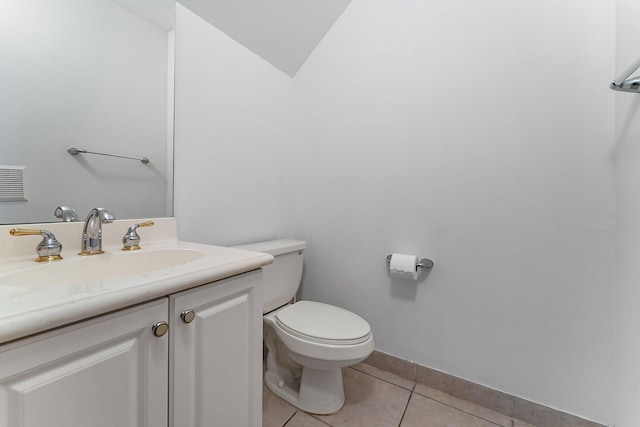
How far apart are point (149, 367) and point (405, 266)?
1125mm

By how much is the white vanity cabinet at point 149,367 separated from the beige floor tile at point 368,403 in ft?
1.71

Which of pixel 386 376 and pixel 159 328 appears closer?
pixel 159 328

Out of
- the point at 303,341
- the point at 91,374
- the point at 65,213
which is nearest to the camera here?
the point at 91,374

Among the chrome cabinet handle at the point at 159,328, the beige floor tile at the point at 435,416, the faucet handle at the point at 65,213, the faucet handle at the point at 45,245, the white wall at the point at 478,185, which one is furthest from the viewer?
the beige floor tile at the point at 435,416

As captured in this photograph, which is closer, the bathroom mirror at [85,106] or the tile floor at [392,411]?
the bathroom mirror at [85,106]

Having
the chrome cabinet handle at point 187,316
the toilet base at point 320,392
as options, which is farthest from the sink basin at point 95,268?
the toilet base at point 320,392

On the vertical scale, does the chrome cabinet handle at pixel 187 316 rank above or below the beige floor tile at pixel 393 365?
above

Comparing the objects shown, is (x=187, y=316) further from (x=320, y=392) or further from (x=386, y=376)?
(x=386, y=376)

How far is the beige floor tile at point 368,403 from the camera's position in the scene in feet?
4.03

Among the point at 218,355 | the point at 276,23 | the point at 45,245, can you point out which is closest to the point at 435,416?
the point at 218,355

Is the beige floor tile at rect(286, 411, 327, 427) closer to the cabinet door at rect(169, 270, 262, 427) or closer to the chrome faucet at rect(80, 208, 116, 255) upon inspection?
the cabinet door at rect(169, 270, 262, 427)

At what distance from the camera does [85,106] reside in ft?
3.29

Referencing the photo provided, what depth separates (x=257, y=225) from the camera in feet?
5.37

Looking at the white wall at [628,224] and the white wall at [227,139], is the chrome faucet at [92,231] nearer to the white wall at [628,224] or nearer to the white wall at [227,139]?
the white wall at [227,139]
